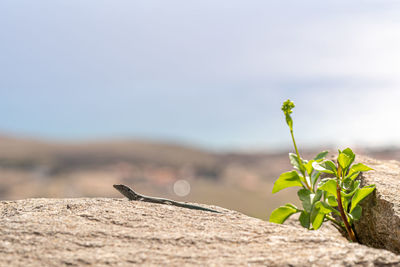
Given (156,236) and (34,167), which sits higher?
(34,167)

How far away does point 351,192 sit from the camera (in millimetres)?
2975

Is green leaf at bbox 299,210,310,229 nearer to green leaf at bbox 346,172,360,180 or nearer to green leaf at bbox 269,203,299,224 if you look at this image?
green leaf at bbox 269,203,299,224

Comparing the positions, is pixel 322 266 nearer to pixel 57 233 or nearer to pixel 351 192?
pixel 351 192

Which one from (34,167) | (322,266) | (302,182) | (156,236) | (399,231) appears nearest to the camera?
(322,266)

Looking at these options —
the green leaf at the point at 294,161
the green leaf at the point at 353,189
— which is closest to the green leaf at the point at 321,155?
the green leaf at the point at 294,161

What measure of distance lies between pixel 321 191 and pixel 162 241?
1186 mm

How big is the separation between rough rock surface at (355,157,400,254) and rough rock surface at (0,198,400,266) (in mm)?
637

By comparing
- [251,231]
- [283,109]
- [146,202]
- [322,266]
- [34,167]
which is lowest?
[322,266]

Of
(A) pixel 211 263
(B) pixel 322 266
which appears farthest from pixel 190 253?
(B) pixel 322 266

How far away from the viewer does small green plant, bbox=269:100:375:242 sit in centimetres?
290

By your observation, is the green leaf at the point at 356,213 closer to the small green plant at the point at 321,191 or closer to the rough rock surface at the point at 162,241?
the small green plant at the point at 321,191

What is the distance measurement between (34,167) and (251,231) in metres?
35.1

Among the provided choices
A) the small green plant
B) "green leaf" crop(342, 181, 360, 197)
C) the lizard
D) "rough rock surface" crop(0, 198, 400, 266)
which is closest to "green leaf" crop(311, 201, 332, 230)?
the small green plant

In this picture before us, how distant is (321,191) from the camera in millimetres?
2951
